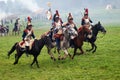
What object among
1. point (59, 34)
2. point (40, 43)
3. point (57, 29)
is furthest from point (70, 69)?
point (57, 29)

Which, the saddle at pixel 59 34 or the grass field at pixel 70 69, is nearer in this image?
the grass field at pixel 70 69

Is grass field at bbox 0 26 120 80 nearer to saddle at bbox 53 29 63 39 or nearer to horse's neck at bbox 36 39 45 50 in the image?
horse's neck at bbox 36 39 45 50

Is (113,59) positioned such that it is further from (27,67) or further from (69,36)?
(27,67)

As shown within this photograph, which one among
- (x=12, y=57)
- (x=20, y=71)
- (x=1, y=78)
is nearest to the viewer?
(x=1, y=78)

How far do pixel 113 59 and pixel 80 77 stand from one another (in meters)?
4.50

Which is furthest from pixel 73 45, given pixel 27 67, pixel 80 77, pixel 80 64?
pixel 80 77

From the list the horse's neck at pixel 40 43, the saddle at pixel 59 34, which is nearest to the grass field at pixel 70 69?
the horse's neck at pixel 40 43

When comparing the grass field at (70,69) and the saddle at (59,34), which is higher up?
the saddle at (59,34)

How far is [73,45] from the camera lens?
2023 centimetres

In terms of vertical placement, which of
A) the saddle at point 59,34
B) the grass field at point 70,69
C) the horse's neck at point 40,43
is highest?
the saddle at point 59,34

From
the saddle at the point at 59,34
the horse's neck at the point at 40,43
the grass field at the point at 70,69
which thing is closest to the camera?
the grass field at the point at 70,69

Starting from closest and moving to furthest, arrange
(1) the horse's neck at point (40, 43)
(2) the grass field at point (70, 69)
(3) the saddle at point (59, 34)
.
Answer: (2) the grass field at point (70, 69) < (1) the horse's neck at point (40, 43) < (3) the saddle at point (59, 34)

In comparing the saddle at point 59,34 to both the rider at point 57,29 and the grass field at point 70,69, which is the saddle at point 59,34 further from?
the grass field at point 70,69

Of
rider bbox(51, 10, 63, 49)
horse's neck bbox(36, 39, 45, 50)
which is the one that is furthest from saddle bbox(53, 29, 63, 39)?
horse's neck bbox(36, 39, 45, 50)
